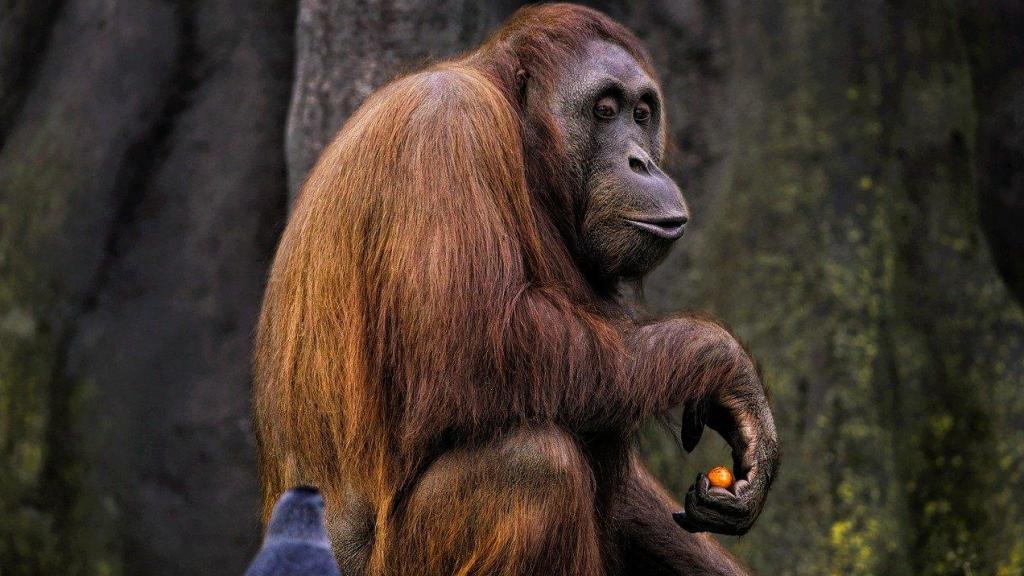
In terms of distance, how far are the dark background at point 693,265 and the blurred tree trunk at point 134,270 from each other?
0.03 ft

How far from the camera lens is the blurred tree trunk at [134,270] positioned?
602 centimetres

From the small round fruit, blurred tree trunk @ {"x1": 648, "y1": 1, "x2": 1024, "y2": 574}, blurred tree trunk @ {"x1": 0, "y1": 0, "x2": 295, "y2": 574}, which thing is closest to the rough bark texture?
blurred tree trunk @ {"x1": 0, "y1": 0, "x2": 295, "y2": 574}

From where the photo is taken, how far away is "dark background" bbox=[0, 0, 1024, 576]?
578cm

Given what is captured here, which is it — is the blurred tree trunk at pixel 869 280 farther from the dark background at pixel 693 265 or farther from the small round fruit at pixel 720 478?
the small round fruit at pixel 720 478

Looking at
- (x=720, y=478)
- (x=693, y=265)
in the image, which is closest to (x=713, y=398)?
(x=720, y=478)

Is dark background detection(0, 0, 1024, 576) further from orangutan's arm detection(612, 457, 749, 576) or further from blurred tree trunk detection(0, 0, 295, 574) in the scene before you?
orangutan's arm detection(612, 457, 749, 576)

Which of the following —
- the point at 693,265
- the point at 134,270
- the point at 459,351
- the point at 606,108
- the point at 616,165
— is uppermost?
the point at 606,108

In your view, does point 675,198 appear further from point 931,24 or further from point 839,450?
point 931,24

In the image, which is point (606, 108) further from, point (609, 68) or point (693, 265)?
point (693, 265)

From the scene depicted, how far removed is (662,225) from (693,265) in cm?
221

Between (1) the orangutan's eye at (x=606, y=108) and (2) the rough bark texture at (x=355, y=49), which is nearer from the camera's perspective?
(1) the orangutan's eye at (x=606, y=108)

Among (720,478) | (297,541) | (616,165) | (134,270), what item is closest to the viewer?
(297,541)

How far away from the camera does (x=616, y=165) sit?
3857 millimetres

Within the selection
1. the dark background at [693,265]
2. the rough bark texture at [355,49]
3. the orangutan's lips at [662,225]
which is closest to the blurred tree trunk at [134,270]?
the dark background at [693,265]
